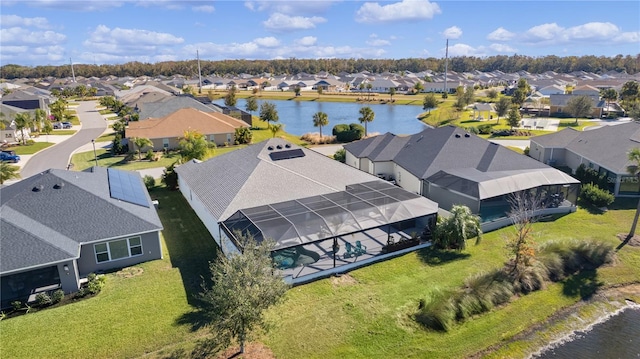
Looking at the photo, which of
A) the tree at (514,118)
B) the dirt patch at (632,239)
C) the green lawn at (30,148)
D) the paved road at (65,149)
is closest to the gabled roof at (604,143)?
the dirt patch at (632,239)

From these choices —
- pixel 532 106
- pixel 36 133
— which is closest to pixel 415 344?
pixel 36 133

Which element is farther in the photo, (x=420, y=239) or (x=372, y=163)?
(x=372, y=163)

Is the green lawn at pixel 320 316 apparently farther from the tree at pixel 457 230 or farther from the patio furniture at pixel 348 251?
the patio furniture at pixel 348 251

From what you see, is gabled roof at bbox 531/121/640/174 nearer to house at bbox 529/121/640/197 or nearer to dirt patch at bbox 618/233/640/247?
house at bbox 529/121/640/197

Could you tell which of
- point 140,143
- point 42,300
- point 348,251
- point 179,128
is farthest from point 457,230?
point 179,128

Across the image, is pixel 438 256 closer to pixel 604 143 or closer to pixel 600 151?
pixel 600 151

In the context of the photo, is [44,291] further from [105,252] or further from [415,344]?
[415,344]
